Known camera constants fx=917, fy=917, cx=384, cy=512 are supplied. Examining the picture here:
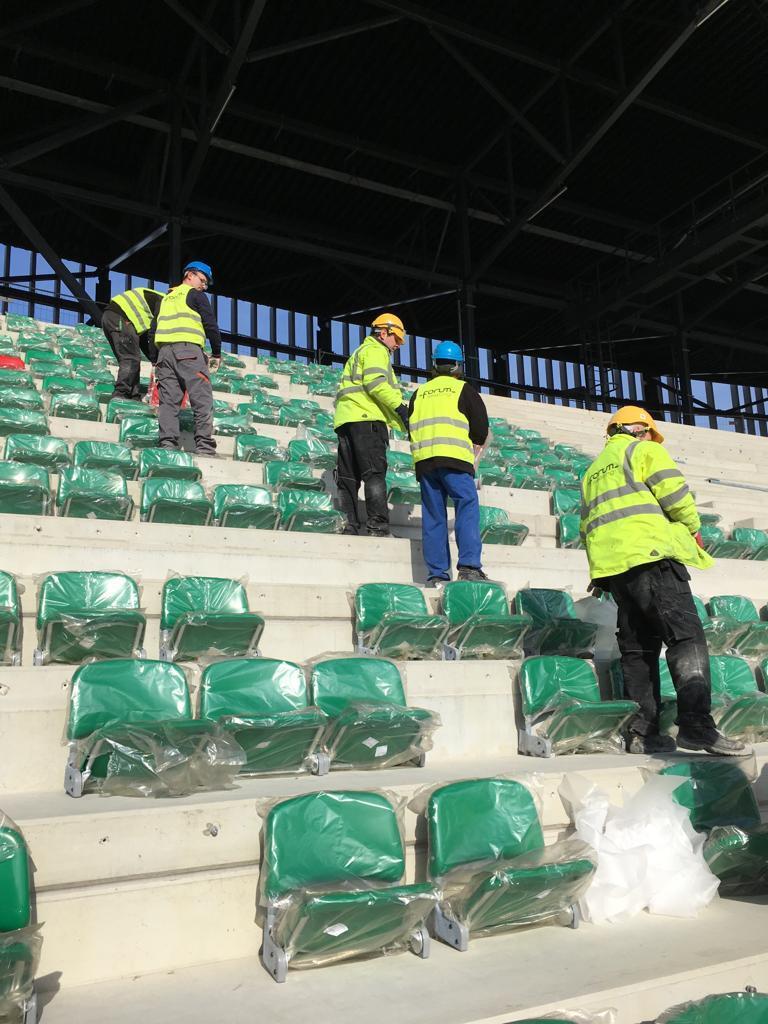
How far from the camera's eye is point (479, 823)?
10.0ft

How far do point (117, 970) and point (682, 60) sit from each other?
1525 centimetres

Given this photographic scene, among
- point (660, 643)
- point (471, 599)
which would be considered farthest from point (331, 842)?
point (471, 599)

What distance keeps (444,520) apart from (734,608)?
198 centimetres

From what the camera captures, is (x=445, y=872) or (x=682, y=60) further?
(x=682, y=60)

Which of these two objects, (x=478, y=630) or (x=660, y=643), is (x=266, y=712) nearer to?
(x=478, y=630)

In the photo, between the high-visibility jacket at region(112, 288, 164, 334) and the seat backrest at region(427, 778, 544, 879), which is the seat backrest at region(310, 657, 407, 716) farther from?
the high-visibility jacket at region(112, 288, 164, 334)

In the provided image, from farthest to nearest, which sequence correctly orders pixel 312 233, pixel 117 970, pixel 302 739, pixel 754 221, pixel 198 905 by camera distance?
pixel 312 233 → pixel 754 221 → pixel 302 739 → pixel 198 905 → pixel 117 970

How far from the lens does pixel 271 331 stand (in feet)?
76.3

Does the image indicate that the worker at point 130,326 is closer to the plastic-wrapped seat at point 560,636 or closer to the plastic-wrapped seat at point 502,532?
the plastic-wrapped seat at point 502,532

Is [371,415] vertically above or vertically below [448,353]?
below

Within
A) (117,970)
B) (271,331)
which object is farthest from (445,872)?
(271,331)

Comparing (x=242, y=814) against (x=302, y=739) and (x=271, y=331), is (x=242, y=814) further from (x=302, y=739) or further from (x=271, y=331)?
(x=271, y=331)

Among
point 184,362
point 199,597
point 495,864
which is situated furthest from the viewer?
point 184,362

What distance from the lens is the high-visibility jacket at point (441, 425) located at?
5.37 meters
